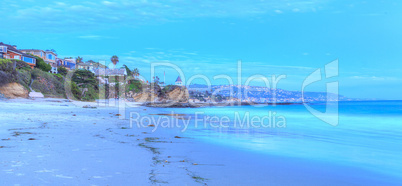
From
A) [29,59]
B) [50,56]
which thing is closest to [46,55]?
[50,56]

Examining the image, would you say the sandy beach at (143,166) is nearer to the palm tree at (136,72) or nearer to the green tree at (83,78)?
the green tree at (83,78)

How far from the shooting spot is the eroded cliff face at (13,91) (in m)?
27.5

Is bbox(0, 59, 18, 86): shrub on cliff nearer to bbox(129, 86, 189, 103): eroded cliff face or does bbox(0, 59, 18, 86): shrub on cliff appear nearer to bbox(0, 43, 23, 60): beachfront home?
bbox(0, 43, 23, 60): beachfront home

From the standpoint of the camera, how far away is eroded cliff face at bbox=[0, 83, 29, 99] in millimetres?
A: 27466

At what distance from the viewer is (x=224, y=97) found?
5404 inches

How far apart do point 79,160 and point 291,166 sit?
14.7 feet

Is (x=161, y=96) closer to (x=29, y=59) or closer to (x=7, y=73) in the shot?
(x=29, y=59)

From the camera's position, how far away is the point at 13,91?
1117 inches

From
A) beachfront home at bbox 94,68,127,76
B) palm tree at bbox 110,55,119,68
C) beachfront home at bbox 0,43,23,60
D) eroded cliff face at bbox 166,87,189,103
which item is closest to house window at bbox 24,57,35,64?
beachfront home at bbox 0,43,23,60

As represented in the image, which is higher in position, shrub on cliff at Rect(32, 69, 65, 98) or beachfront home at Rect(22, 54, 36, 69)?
beachfront home at Rect(22, 54, 36, 69)

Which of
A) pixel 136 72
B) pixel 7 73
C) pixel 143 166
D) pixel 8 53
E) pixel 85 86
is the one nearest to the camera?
pixel 143 166

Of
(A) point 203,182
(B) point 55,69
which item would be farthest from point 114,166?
(B) point 55,69

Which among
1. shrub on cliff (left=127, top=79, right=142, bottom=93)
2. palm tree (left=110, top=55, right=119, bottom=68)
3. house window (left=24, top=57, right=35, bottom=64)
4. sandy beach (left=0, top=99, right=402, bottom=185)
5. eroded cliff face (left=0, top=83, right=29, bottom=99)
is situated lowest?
sandy beach (left=0, top=99, right=402, bottom=185)

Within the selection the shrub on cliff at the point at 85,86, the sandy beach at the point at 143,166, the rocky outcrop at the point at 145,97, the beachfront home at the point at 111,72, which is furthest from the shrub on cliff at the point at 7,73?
the beachfront home at the point at 111,72
